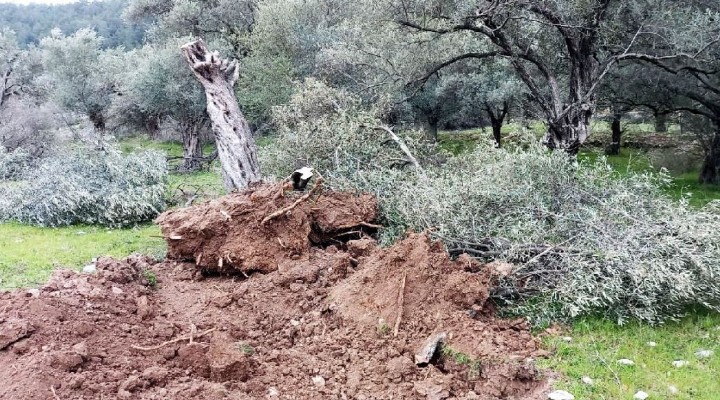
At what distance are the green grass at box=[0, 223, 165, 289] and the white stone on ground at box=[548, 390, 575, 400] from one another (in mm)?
5729

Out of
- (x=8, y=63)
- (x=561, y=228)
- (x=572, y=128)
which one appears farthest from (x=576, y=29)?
(x=8, y=63)

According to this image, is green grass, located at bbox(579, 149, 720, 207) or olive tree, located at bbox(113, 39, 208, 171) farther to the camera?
olive tree, located at bbox(113, 39, 208, 171)

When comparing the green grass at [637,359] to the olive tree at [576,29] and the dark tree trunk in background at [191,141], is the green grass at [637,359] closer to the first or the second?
the olive tree at [576,29]

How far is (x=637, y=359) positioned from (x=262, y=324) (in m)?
3.37

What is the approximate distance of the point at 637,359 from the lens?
4848 millimetres

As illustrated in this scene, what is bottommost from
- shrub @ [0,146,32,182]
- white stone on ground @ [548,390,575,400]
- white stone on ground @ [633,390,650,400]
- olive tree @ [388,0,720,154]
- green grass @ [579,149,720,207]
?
green grass @ [579,149,720,207]

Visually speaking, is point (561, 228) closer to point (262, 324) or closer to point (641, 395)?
point (641, 395)

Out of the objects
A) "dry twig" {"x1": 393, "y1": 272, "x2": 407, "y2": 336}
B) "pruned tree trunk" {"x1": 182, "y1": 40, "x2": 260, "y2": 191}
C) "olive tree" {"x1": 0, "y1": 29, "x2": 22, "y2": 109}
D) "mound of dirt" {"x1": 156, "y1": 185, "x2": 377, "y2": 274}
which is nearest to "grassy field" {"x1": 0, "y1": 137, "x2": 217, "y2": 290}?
"mound of dirt" {"x1": 156, "y1": 185, "x2": 377, "y2": 274}

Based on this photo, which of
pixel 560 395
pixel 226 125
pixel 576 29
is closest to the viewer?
pixel 560 395

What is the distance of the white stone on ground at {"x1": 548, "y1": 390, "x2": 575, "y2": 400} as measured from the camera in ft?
13.7

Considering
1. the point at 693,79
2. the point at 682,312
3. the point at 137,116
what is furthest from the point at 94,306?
the point at 137,116

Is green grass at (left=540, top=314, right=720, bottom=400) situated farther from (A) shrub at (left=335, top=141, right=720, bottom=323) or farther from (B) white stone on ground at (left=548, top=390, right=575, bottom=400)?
(A) shrub at (left=335, top=141, right=720, bottom=323)

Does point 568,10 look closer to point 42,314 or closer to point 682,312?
point 682,312

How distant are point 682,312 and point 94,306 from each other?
18.7ft
